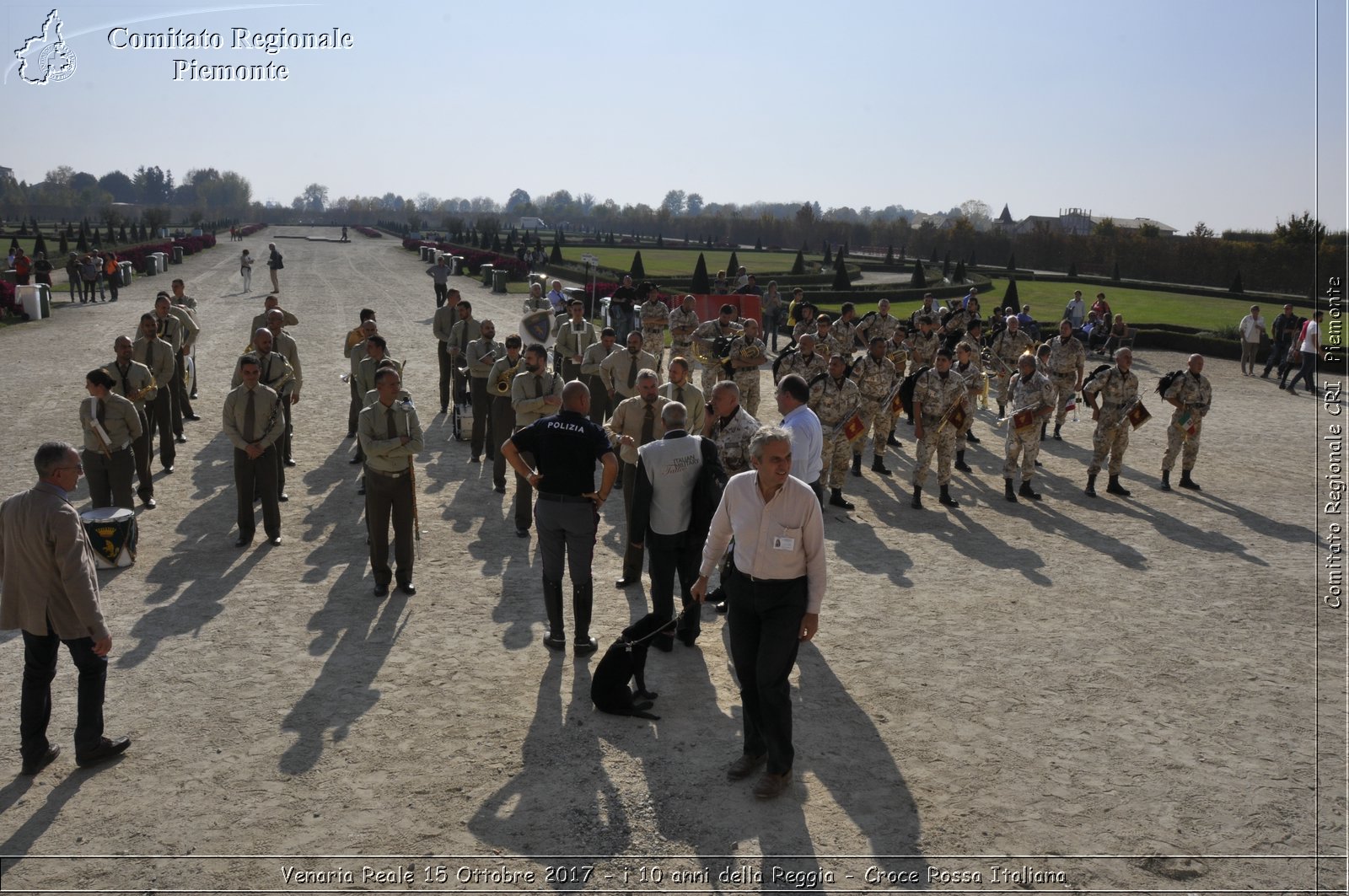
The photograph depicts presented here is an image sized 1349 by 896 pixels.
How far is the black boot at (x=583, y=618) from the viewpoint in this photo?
784cm

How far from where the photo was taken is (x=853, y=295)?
1614 inches

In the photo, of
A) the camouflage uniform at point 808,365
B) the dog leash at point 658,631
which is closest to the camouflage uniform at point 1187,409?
the camouflage uniform at point 808,365

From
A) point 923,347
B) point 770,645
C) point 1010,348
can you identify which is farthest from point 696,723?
point 1010,348

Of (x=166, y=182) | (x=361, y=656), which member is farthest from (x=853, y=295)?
(x=166, y=182)

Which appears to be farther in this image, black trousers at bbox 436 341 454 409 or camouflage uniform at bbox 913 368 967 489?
black trousers at bbox 436 341 454 409

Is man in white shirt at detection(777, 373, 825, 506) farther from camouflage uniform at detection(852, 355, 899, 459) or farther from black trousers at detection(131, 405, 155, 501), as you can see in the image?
black trousers at detection(131, 405, 155, 501)

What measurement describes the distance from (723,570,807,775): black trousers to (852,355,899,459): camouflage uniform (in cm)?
888

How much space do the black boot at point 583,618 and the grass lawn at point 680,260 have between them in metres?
40.5

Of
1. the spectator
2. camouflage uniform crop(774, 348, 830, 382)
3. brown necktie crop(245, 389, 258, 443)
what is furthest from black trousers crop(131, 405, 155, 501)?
the spectator

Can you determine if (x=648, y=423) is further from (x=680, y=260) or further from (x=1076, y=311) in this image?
(x=680, y=260)

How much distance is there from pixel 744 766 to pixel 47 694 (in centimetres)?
435

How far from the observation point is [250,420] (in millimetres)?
9953

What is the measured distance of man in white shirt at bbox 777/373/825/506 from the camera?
8.06 metres

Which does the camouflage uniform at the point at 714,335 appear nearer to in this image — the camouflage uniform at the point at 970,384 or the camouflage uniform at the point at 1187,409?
the camouflage uniform at the point at 970,384
